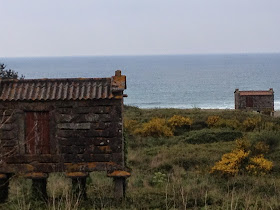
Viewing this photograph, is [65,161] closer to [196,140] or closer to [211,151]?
[211,151]


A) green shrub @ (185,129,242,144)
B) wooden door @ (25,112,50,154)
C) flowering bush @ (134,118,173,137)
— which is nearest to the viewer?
wooden door @ (25,112,50,154)

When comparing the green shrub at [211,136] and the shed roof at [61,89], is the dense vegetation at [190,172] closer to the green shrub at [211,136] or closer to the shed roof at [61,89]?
the green shrub at [211,136]

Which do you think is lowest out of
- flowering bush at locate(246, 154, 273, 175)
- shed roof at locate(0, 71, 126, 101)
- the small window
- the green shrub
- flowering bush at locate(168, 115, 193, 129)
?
flowering bush at locate(246, 154, 273, 175)

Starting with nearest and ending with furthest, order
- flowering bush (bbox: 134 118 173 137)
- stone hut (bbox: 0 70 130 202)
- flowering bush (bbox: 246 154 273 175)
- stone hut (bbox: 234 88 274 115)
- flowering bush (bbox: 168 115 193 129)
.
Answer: stone hut (bbox: 0 70 130 202)
flowering bush (bbox: 246 154 273 175)
flowering bush (bbox: 134 118 173 137)
flowering bush (bbox: 168 115 193 129)
stone hut (bbox: 234 88 274 115)

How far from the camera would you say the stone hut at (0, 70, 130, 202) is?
11.1 metres

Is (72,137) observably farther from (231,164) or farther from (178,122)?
(178,122)

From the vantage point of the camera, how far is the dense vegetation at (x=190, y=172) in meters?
9.97

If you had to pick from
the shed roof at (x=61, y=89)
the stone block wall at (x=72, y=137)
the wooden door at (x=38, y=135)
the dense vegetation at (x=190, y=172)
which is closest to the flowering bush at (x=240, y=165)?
the dense vegetation at (x=190, y=172)

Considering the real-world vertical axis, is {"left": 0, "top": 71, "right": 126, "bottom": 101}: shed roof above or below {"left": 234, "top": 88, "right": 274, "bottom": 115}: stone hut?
above

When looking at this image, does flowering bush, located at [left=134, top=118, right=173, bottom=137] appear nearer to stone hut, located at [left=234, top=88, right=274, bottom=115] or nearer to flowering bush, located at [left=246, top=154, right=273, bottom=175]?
flowering bush, located at [left=246, top=154, right=273, bottom=175]

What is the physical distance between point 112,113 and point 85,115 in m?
0.66

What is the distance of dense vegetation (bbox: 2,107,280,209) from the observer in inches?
392

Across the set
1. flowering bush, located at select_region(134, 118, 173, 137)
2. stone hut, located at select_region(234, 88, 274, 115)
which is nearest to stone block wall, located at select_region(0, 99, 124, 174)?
flowering bush, located at select_region(134, 118, 173, 137)

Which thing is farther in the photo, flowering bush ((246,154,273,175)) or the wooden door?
flowering bush ((246,154,273,175))
